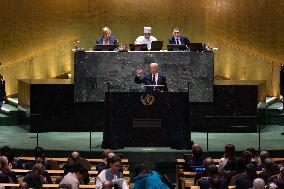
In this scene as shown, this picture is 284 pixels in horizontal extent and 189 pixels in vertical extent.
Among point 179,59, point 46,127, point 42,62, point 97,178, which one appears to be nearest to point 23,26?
point 42,62

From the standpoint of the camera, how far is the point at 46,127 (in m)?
22.3

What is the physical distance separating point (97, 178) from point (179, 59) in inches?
281

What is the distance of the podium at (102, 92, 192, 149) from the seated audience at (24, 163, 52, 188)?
4115 millimetres

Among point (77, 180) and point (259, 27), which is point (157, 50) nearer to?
point (259, 27)

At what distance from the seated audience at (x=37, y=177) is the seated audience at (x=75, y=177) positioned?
414mm

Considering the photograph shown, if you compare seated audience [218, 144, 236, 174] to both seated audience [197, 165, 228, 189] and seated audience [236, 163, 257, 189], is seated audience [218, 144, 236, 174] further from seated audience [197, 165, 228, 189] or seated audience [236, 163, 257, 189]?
seated audience [236, 163, 257, 189]

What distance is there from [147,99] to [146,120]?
46 cm

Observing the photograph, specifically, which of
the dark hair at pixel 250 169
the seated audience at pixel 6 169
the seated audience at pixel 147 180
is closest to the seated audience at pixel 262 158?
the dark hair at pixel 250 169

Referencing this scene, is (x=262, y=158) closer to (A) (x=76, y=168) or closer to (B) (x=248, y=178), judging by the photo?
(B) (x=248, y=178)

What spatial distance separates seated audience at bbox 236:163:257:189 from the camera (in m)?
14.0

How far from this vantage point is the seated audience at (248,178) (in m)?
14.0

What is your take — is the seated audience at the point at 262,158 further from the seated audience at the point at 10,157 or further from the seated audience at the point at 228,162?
the seated audience at the point at 10,157

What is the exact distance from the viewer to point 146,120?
64.0ft

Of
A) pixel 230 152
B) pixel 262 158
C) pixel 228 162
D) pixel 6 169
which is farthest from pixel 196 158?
pixel 6 169
